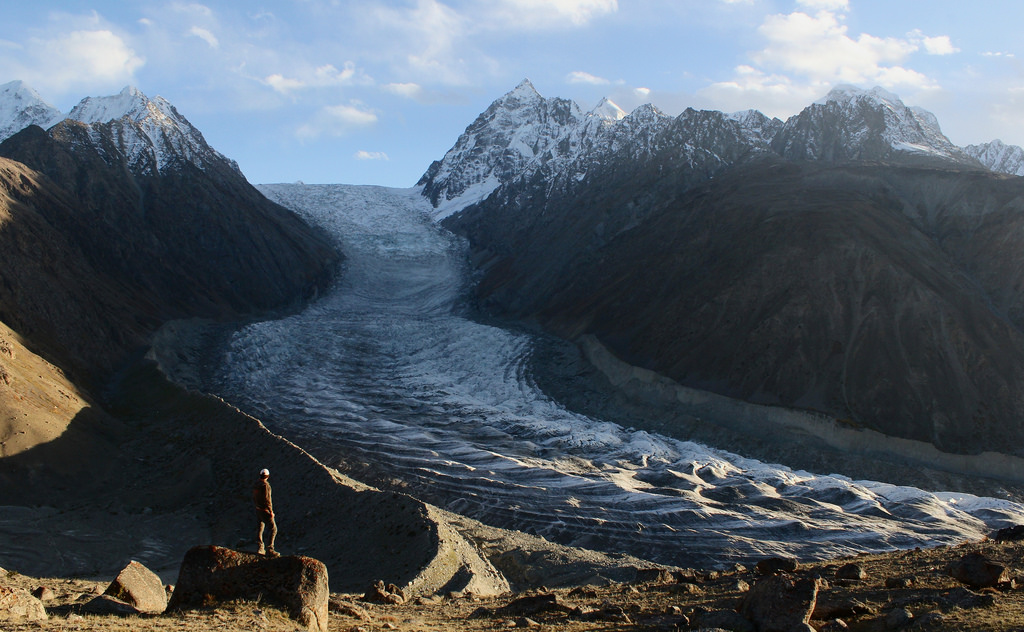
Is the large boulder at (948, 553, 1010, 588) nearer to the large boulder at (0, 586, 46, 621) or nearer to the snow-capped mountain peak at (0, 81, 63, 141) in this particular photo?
the large boulder at (0, 586, 46, 621)

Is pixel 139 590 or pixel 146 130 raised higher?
pixel 146 130

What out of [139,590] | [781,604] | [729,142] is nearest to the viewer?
[781,604]

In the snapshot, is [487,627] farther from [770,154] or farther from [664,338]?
[770,154]

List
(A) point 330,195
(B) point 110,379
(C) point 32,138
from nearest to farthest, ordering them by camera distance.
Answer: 1. (B) point 110,379
2. (C) point 32,138
3. (A) point 330,195

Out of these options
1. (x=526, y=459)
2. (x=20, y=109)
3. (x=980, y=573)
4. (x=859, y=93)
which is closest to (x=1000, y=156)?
(x=859, y=93)

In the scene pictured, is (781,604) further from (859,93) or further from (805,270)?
(859,93)

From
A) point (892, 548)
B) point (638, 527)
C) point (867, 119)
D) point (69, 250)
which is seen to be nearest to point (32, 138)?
point (69, 250)
